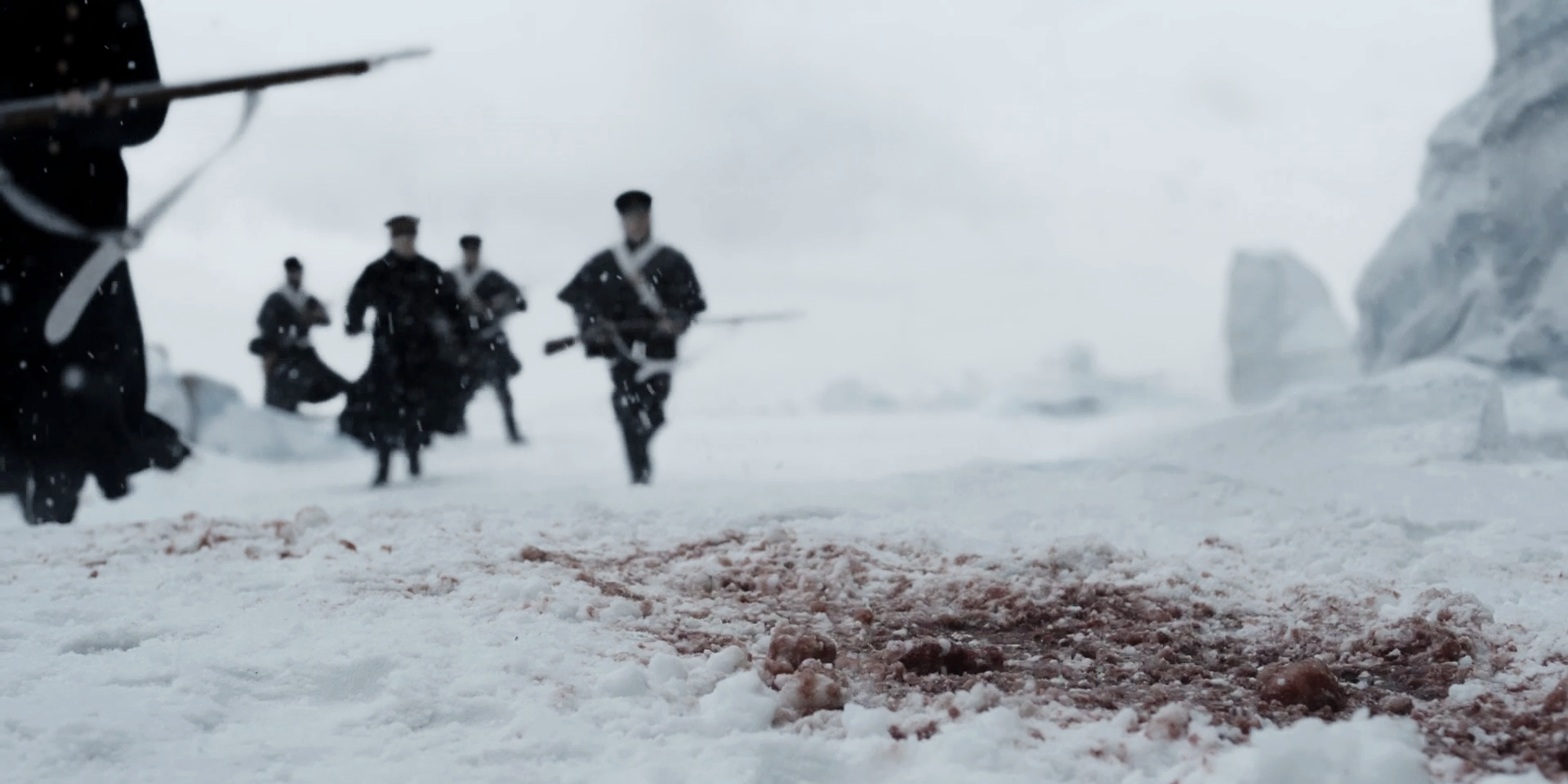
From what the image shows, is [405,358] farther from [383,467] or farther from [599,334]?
[599,334]

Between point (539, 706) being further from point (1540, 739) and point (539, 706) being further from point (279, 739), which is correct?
point (1540, 739)

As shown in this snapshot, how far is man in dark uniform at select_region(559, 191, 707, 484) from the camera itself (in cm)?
714

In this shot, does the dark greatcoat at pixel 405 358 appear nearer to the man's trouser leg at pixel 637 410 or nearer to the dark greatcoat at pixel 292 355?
the dark greatcoat at pixel 292 355

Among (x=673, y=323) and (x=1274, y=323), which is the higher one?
(x=1274, y=323)

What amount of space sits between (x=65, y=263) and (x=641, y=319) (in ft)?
11.2

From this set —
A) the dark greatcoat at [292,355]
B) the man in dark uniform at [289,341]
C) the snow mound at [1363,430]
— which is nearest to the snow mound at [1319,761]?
the snow mound at [1363,430]

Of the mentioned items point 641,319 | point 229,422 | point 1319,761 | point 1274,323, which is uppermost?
point 1274,323

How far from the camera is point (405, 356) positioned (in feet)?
26.3

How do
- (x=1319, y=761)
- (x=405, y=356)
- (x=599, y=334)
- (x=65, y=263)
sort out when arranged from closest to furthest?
(x=1319, y=761) → (x=65, y=263) → (x=599, y=334) → (x=405, y=356)

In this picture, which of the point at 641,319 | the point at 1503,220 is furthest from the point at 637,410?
the point at 1503,220

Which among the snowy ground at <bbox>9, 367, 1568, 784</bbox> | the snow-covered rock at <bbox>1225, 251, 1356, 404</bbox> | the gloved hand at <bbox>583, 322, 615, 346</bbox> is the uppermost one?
the snow-covered rock at <bbox>1225, 251, 1356, 404</bbox>

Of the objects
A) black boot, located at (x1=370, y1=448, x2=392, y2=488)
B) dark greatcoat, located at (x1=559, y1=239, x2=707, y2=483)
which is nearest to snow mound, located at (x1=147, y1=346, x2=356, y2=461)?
black boot, located at (x1=370, y1=448, x2=392, y2=488)

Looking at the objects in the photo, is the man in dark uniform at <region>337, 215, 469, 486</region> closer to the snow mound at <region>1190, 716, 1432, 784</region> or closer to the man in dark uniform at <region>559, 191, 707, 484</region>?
the man in dark uniform at <region>559, 191, 707, 484</region>

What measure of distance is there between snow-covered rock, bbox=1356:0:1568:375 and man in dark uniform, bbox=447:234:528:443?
30.3 ft
